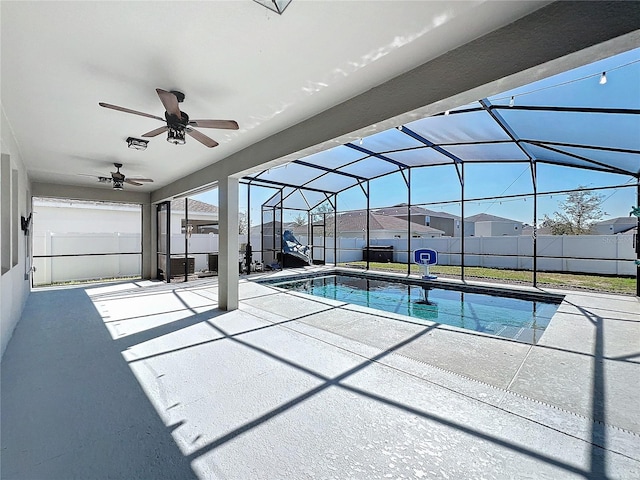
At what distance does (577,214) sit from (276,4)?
15.9 m

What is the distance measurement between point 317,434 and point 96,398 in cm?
172

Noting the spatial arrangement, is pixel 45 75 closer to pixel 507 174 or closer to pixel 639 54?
pixel 639 54

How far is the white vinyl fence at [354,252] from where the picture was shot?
8.47 meters

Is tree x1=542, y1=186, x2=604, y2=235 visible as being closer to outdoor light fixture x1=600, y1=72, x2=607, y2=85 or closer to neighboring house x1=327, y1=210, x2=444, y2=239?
neighboring house x1=327, y1=210, x2=444, y2=239

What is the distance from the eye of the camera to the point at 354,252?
14.8 m

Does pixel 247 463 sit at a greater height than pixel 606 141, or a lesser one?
lesser

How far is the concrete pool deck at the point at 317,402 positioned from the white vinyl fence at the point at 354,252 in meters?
4.96

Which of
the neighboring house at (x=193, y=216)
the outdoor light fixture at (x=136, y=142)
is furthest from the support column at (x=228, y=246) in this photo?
the neighboring house at (x=193, y=216)

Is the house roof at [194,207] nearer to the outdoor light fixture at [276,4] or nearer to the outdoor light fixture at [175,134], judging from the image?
the outdoor light fixture at [175,134]

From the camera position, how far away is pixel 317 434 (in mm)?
1817

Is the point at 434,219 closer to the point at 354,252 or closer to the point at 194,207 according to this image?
the point at 354,252

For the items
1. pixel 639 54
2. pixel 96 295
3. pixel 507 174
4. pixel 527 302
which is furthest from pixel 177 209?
pixel 507 174

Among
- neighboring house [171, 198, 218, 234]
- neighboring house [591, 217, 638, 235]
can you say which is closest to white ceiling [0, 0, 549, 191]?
neighboring house [171, 198, 218, 234]

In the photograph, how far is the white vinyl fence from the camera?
847 centimetres
